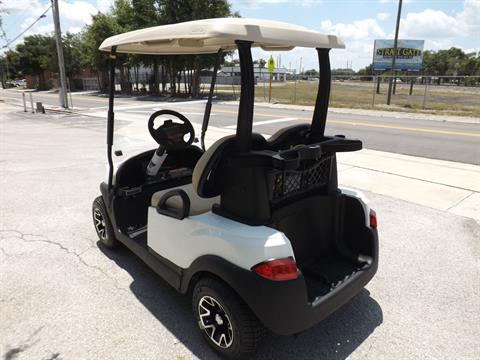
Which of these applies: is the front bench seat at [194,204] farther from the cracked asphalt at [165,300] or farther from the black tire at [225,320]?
the cracked asphalt at [165,300]

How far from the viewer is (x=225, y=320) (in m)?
2.20

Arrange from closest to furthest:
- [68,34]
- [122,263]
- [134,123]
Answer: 1. [122,263]
2. [134,123]
3. [68,34]

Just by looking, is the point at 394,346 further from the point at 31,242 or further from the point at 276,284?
the point at 31,242

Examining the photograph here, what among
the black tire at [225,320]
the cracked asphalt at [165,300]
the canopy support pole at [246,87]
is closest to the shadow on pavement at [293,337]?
the cracked asphalt at [165,300]

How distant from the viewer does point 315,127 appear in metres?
2.64

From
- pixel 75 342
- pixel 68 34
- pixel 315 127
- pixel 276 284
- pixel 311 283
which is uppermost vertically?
pixel 68 34

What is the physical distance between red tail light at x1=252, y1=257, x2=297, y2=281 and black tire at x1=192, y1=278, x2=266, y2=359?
0.26 meters

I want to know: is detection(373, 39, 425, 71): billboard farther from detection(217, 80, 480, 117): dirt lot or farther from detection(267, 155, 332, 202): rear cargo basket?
detection(267, 155, 332, 202): rear cargo basket

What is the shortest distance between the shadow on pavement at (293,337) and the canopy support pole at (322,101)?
4.26 ft

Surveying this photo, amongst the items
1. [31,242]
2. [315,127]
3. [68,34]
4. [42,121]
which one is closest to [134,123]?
[42,121]

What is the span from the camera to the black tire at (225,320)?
2.07 m

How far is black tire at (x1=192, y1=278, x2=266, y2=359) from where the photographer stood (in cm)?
207

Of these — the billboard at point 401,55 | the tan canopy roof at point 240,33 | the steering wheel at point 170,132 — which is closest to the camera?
the tan canopy roof at point 240,33

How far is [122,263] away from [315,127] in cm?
215
